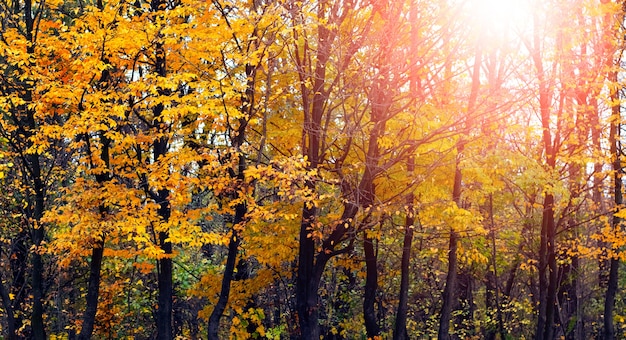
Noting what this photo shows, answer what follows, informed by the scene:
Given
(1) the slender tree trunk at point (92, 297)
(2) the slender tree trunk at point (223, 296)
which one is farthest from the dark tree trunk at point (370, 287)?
(1) the slender tree trunk at point (92, 297)

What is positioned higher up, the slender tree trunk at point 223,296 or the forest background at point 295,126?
the forest background at point 295,126

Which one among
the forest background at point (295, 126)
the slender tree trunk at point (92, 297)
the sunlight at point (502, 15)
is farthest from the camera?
the slender tree trunk at point (92, 297)

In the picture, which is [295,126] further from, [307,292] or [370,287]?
[370,287]

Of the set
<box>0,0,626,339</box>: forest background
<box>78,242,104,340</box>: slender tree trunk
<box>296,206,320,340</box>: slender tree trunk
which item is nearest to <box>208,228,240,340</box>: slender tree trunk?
<box>0,0,626,339</box>: forest background

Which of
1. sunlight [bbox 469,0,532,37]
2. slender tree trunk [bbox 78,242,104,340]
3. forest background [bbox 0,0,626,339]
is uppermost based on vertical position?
sunlight [bbox 469,0,532,37]

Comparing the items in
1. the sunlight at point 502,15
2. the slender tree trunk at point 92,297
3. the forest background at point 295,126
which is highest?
the sunlight at point 502,15

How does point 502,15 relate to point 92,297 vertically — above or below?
above

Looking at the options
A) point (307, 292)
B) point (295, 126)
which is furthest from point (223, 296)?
point (295, 126)

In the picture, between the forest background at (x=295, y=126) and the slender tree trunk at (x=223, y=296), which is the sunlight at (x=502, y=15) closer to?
the forest background at (x=295, y=126)

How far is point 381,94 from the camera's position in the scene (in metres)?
11.5

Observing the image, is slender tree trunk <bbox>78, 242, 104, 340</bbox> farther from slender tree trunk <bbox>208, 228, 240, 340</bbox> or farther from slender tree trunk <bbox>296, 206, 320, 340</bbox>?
slender tree trunk <bbox>296, 206, 320, 340</bbox>

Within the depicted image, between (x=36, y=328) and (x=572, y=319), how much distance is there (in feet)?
55.7

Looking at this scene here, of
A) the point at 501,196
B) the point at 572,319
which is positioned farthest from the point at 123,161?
the point at 572,319

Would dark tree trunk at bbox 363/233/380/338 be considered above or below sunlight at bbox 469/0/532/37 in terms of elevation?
below
